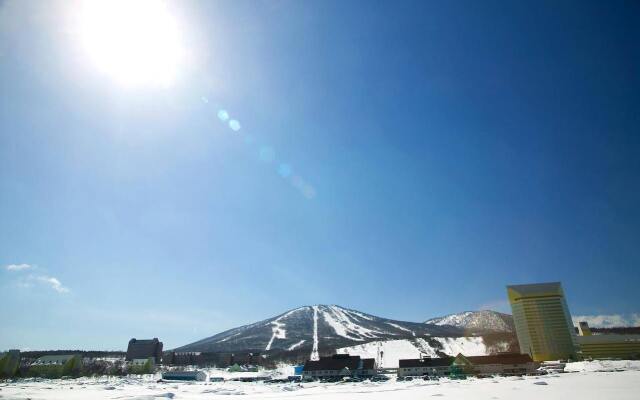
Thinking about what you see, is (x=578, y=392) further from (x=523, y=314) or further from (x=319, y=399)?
(x=523, y=314)

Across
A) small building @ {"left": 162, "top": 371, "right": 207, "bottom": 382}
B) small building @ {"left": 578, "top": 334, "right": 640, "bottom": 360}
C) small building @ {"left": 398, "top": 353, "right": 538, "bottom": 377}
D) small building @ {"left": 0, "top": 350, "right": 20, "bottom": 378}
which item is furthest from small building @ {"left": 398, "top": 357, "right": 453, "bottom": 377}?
small building @ {"left": 578, "top": 334, "right": 640, "bottom": 360}

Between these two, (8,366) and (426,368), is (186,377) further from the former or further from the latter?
(426,368)

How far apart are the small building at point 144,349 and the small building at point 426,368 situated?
5574 inches

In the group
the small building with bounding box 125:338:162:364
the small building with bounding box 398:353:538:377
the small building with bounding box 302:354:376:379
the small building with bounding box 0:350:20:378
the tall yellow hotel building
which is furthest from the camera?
the small building with bounding box 125:338:162:364

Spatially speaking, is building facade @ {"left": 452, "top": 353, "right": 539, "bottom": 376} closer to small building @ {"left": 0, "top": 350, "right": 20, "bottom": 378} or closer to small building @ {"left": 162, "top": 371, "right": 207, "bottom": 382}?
small building @ {"left": 162, "top": 371, "right": 207, "bottom": 382}

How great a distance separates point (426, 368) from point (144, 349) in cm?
15374

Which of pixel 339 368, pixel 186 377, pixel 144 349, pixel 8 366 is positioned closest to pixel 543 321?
pixel 339 368

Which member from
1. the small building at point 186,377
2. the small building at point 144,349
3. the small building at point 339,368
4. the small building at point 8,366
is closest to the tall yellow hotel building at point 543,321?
the small building at point 339,368

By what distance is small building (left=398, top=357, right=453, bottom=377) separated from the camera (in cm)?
7769

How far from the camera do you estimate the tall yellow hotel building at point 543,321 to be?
164 meters

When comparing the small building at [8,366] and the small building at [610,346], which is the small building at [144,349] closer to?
the small building at [8,366]

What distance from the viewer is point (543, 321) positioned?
172375 mm

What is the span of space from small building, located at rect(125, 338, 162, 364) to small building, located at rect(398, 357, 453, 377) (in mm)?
141570

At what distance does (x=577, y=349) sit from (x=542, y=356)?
55.6 feet
